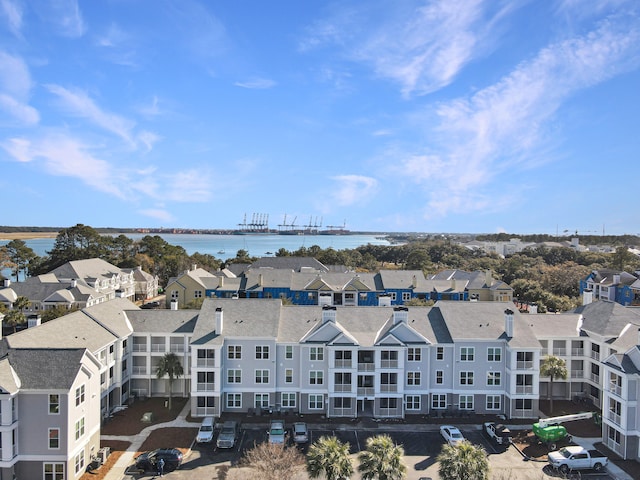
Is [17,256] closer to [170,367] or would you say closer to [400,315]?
[170,367]

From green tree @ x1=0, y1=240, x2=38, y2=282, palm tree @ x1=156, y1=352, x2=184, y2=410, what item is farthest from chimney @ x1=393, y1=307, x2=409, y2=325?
green tree @ x1=0, y1=240, x2=38, y2=282

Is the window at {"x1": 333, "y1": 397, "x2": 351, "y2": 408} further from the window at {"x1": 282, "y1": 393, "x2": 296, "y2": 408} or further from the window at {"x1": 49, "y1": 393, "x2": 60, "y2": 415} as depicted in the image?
the window at {"x1": 49, "y1": 393, "x2": 60, "y2": 415}

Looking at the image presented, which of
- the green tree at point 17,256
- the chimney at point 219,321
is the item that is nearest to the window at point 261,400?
the chimney at point 219,321

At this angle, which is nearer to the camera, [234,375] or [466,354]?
[234,375]

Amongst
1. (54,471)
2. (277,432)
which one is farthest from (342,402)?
(54,471)

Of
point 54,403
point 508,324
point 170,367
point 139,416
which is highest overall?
point 508,324

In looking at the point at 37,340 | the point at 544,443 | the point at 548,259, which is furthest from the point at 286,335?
the point at 548,259
